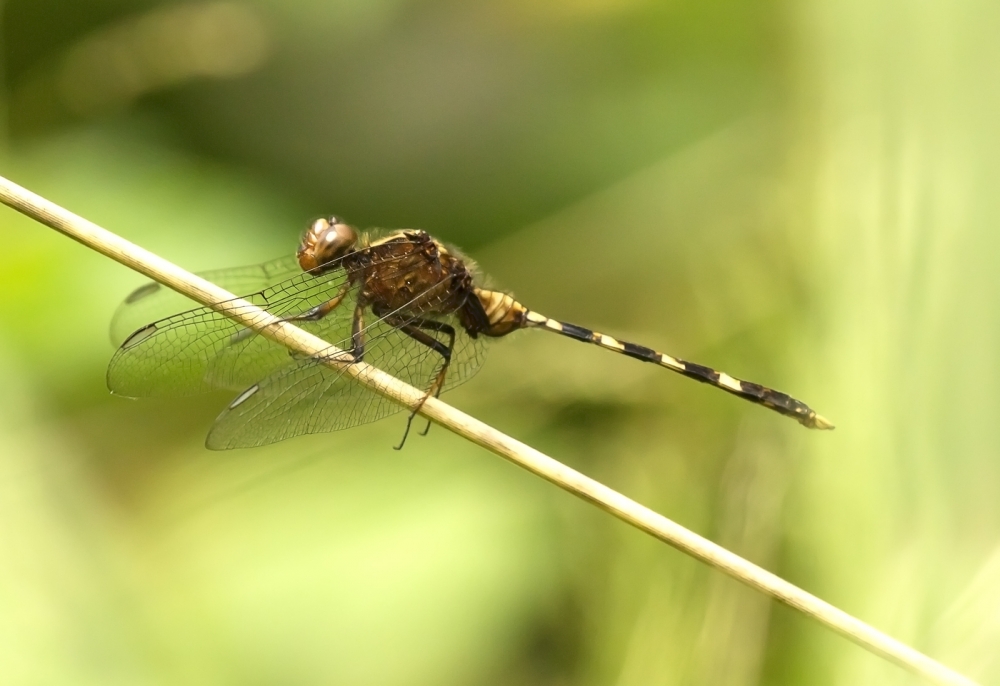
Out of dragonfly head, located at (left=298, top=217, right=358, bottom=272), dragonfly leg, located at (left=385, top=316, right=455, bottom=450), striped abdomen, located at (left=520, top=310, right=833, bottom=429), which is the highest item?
dragonfly head, located at (left=298, top=217, right=358, bottom=272)

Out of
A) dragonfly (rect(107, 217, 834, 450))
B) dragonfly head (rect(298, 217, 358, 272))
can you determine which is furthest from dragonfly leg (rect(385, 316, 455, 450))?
dragonfly head (rect(298, 217, 358, 272))

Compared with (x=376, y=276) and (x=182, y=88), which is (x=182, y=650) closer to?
(x=376, y=276)

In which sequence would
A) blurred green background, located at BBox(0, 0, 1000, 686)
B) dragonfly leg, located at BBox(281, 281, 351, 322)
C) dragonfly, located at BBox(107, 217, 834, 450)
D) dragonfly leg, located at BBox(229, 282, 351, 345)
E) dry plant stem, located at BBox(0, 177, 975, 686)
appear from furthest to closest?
dragonfly leg, located at BBox(281, 281, 351, 322)
dragonfly leg, located at BBox(229, 282, 351, 345)
dragonfly, located at BBox(107, 217, 834, 450)
blurred green background, located at BBox(0, 0, 1000, 686)
dry plant stem, located at BBox(0, 177, 975, 686)

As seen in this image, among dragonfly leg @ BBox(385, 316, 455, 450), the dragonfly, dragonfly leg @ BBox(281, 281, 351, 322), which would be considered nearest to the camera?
the dragonfly

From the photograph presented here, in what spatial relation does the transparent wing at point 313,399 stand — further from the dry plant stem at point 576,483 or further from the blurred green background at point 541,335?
the blurred green background at point 541,335

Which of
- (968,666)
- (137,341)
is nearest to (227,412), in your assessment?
(137,341)

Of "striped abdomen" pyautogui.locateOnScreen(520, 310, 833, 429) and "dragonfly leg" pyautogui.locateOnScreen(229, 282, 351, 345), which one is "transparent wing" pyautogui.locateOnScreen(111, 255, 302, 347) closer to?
"dragonfly leg" pyautogui.locateOnScreen(229, 282, 351, 345)

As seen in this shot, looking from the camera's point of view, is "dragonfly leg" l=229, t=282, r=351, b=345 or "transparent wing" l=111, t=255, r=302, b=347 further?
"transparent wing" l=111, t=255, r=302, b=347
